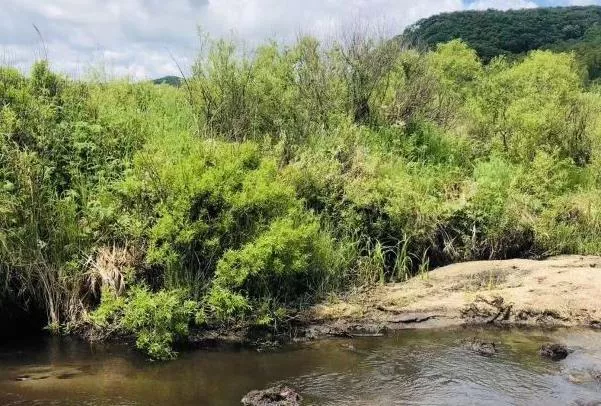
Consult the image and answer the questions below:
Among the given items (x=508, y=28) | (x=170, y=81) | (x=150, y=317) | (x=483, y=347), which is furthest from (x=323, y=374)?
(x=508, y=28)

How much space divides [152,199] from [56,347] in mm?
2750

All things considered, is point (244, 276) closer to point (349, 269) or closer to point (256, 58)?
point (349, 269)

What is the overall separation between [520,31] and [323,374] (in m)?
83.9

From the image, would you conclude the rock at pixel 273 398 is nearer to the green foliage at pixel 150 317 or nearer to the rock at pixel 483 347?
the green foliage at pixel 150 317

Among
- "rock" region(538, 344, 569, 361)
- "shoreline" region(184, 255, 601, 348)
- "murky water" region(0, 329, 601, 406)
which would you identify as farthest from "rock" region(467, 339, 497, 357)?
"shoreline" region(184, 255, 601, 348)

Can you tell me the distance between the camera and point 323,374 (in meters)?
8.48

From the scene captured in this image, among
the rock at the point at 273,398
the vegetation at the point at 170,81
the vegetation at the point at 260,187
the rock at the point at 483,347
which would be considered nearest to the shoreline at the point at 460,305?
the vegetation at the point at 260,187

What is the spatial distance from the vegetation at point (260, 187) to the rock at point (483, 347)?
8.45 feet

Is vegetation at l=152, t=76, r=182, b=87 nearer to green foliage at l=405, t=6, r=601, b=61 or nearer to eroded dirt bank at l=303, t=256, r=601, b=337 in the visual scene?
eroded dirt bank at l=303, t=256, r=601, b=337

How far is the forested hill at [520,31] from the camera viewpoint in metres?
71.8

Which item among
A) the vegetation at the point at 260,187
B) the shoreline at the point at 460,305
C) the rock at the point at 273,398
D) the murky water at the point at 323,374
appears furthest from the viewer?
the shoreline at the point at 460,305

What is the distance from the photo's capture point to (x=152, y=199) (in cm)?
1013

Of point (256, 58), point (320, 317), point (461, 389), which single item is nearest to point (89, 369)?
point (320, 317)

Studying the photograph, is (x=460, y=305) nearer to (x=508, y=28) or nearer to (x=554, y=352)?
(x=554, y=352)
